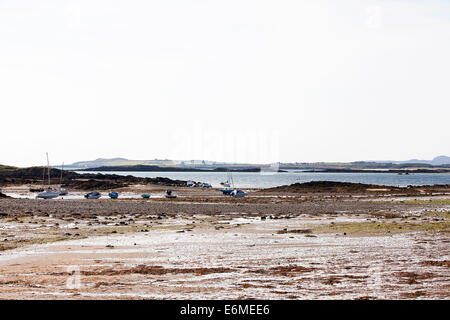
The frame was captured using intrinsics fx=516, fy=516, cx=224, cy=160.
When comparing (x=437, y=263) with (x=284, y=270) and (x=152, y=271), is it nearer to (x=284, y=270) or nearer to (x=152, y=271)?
(x=284, y=270)

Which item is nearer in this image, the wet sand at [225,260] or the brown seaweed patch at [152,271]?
the wet sand at [225,260]

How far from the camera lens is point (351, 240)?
3017cm

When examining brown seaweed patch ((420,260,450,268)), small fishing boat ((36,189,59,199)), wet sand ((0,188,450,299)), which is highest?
brown seaweed patch ((420,260,450,268))

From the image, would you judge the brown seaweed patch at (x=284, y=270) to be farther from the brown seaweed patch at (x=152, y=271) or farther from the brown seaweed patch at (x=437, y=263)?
the brown seaweed patch at (x=437, y=263)

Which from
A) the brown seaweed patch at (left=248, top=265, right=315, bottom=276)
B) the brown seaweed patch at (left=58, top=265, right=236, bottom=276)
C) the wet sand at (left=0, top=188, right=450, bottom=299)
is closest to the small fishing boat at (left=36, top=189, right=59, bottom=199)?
the wet sand at (left=0, top=188, right=450, bottom=299)

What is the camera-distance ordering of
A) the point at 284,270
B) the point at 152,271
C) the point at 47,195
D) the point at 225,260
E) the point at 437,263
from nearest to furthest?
the point at 152,271 → the point at 284,270 → the point at 437,263 → the point at 225,260 → the point at 47,195

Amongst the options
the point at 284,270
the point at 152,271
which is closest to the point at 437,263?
the point at 284,270

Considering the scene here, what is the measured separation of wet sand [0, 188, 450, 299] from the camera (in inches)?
679

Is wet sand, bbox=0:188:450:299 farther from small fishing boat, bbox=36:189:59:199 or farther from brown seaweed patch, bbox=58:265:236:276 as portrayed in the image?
small fishing boat, bbox=36:189:59:199

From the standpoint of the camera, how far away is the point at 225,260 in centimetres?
2342

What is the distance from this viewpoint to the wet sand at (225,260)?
17250mm

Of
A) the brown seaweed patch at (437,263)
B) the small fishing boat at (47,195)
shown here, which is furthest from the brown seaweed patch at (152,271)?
the small fishing boat at (47,195)

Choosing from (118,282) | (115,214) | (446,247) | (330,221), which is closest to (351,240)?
(446,247)
